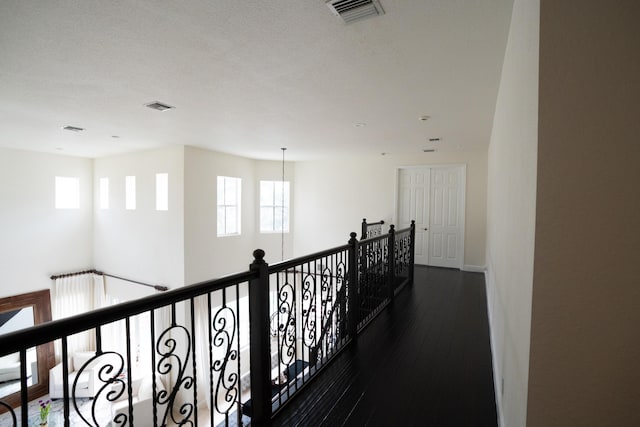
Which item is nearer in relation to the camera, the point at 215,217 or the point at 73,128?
the point at 73,128

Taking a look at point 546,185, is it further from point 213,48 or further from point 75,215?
point 75,215

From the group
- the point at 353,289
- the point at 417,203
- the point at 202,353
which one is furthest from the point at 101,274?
the point at 417,203

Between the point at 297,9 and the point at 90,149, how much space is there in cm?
700

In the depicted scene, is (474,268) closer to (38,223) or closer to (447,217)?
(447,217)

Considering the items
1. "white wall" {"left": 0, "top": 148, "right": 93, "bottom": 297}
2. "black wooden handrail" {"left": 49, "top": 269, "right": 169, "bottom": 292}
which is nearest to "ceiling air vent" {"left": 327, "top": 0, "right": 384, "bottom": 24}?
"black wooden handrail" {"left": 49, "top": 269, "right": 169, "bottom": 292}

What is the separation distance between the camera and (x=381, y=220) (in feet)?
24.0

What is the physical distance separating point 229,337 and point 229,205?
5.82 m

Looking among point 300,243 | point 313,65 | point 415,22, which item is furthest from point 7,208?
point 415,22

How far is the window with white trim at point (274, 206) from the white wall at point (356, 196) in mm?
301

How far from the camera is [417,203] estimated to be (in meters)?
6.96

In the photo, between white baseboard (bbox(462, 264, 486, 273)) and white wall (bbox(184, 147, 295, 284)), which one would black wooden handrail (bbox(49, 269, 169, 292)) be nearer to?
white wall (bbox(184, 147, 295, 284))

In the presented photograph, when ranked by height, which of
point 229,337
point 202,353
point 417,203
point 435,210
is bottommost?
point 202,353

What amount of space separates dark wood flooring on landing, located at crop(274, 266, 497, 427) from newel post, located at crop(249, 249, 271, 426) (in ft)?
0.62

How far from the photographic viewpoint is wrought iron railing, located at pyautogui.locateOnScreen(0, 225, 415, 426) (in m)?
1.07
